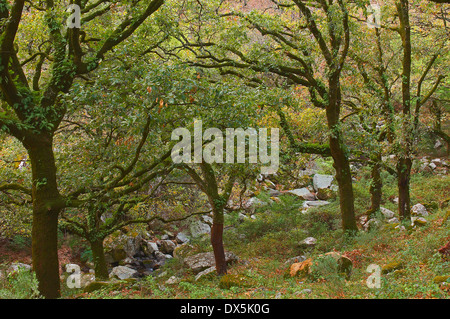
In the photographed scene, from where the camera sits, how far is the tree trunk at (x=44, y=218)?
304 inches

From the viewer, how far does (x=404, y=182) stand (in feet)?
43.4

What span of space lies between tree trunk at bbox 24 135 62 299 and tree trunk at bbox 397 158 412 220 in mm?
10415

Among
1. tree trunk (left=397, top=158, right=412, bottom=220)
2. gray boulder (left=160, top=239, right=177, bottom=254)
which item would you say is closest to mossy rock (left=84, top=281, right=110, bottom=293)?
tree trunk (left=397, top=158, right=412, bottom=220)

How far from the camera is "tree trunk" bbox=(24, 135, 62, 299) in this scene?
7723mm

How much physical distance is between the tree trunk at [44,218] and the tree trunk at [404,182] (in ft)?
34.2

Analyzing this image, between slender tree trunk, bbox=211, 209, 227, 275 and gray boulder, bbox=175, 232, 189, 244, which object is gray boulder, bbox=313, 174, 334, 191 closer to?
gray boulder, bbox=175, 232, 189, 244

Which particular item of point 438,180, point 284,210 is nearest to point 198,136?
point 284,210

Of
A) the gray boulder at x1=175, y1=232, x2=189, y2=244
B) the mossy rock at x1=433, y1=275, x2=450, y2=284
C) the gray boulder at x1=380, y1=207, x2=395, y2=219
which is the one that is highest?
the mossy rock at x1=433, y1=275, x2=450, y2=284

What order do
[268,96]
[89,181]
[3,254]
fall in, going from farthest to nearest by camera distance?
[3,254] < [268,96] < [89,181]

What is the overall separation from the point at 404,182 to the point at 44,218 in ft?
36.1

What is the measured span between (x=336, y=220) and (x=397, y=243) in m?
6.03

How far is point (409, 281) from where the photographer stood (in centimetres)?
663

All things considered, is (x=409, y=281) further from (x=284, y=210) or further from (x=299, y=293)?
(x=284, y=210)

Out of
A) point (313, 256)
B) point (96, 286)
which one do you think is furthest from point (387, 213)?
point (96, 286)
